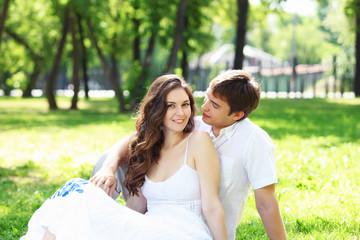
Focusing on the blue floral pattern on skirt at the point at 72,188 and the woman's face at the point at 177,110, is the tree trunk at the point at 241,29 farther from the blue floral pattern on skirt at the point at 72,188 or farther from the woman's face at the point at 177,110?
the blue floral pattern on skirt at the point at 72,188

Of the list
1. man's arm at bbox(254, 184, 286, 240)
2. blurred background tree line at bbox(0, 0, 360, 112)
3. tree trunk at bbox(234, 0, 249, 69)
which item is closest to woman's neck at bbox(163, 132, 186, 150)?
man's arm at bbox(254, 184, 286, 240)

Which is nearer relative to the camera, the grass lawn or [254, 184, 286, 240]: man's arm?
[254, 184, 286, 240]: man's arm

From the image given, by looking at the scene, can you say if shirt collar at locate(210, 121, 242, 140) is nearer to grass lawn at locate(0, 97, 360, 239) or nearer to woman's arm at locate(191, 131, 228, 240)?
woman's arm at locate(191, 131, 228, 240)

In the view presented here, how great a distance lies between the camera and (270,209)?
3404 millimetres

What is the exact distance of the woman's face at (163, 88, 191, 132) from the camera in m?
3.49

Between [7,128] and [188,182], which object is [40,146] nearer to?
[7,128]

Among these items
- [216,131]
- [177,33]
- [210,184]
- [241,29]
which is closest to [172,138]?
[216,131]

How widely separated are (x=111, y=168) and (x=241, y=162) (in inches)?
37.8

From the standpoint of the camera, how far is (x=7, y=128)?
1410 cm

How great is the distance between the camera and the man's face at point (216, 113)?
3.44m

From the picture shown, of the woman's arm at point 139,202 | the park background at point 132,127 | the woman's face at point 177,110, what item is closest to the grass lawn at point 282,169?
the park background at point 132,127

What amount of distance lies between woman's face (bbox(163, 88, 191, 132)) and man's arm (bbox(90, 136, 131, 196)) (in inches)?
21.3

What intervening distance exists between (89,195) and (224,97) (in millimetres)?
1109

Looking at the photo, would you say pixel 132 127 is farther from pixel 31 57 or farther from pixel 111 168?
pixel 31 57
